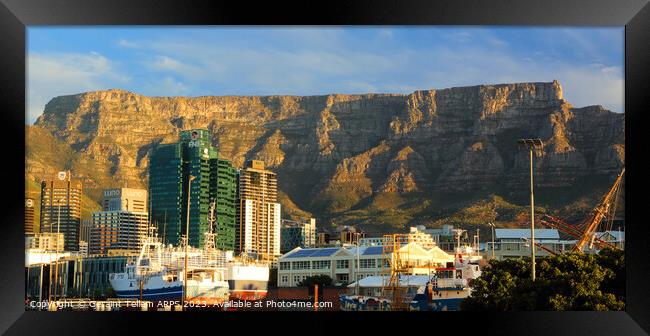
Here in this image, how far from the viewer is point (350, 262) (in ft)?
148

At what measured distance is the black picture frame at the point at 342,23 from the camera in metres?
7.57

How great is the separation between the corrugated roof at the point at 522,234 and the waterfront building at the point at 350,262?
512cm

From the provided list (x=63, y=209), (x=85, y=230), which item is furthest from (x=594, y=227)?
(x=63, y=209)

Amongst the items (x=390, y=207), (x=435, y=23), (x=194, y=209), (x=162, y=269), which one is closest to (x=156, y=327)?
(x=435, y=23)

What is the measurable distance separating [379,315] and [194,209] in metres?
54.5

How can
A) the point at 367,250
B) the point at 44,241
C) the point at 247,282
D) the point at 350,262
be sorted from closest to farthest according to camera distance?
the point at 247,282 < the point at 350,262 < the point at 367,250 < the point at 44,241

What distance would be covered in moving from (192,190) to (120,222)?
4663 mm

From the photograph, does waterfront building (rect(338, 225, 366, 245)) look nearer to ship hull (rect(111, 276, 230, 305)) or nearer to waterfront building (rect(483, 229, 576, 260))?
waterfront building (rect(483, 229, 576, 260))

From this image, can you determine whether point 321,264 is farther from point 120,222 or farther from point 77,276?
point 120,222

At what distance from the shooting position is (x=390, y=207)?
6856 centimetres

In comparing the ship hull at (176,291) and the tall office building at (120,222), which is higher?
the tall office building at (120,222)

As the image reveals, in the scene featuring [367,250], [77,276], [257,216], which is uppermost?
[257,216]

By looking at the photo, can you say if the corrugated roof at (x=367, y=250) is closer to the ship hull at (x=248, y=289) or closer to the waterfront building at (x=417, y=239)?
the waterfront building at (x=417, y=239)

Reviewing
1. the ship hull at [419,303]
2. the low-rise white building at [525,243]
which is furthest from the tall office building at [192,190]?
the ship hull at [419,303]
